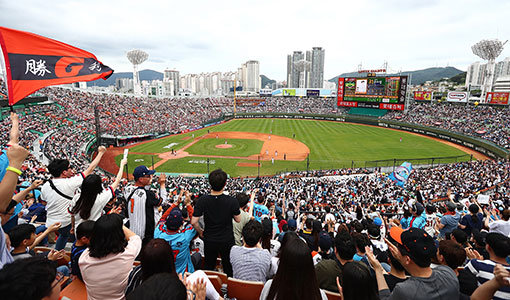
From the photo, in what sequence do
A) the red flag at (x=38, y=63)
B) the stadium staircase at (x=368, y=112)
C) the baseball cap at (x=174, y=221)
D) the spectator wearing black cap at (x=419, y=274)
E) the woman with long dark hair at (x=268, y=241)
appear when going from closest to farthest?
the spectator wearing black cap at (x=419, y=274) → the baseball cap at (x=174, y=221) → the woman with long dark hair at (x=268, y=241) → the red flag at (x=38, y=63) → the stadium staircase at (x=368, y=112)

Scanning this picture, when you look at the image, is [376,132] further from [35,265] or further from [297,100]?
[35,265]

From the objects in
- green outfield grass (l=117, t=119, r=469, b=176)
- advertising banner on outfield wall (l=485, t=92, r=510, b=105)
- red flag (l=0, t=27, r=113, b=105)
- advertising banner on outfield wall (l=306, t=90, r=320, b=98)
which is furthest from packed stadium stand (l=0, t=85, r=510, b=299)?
advertising banner on outfield wall (l=306, t=90, r=320, b=98)

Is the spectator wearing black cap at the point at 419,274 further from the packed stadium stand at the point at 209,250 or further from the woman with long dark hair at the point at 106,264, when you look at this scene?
the woman with long dark hair at the point at 106,264

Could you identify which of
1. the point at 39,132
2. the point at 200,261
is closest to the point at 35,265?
the point at 200,261

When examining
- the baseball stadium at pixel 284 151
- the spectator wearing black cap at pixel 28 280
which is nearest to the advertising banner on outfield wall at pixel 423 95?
the baseball stadium at pixel 284 151

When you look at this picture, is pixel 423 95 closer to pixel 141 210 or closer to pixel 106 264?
pixel 141 210

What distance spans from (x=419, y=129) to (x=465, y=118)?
9.34 meters

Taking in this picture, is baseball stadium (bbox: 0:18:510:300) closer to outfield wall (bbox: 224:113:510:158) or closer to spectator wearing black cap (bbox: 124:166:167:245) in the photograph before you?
spectator wearing black cap (bbox: 124:166:167:245)

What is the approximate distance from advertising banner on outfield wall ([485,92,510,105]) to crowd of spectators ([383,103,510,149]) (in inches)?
64.2

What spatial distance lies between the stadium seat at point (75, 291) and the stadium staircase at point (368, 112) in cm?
7035

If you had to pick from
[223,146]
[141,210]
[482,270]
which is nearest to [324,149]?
[223,146]

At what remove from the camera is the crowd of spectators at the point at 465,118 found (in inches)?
1632

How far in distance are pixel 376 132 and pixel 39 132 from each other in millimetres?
56206

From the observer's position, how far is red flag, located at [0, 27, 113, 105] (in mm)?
5845
